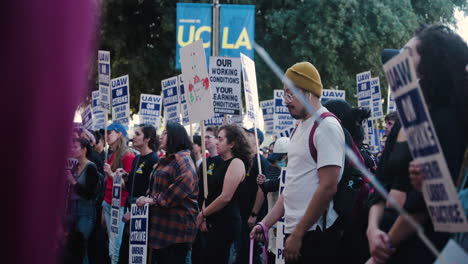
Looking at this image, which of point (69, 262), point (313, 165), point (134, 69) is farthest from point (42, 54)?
point (134, 69)

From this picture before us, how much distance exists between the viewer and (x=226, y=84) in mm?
10297

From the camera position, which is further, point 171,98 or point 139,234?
point 171,98

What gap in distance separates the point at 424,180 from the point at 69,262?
20.7 ft

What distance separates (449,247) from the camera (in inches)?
102

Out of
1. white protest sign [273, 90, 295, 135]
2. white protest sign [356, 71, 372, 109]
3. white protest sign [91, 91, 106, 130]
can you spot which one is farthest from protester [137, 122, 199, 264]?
white protest sign [356, 71, 372, 109]

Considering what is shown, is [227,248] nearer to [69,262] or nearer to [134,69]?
[69,262]

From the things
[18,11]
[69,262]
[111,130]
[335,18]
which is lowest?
[69,262]

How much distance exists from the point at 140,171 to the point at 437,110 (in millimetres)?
6440

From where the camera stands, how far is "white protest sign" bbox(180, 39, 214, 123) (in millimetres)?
8977

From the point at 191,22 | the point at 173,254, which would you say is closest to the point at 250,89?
the point at 173,254

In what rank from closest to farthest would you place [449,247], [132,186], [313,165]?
[449,247] < [313,165] < [132,186]

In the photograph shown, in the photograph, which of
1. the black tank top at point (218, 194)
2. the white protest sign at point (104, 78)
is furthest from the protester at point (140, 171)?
the white protest sign at point (104, 78)

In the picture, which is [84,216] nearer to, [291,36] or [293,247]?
[293,247]

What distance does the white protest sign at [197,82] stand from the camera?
898 centimetres
